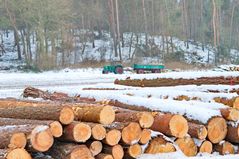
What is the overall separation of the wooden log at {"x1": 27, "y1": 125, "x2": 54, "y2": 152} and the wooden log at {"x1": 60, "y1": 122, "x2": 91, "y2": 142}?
325 mm

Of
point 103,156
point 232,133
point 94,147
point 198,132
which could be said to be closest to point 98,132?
point 94,147

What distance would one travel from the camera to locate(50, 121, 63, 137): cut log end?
6.14 metres

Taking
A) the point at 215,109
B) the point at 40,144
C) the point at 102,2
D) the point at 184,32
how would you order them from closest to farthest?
the point at 40,144 < the point at 215,109 < the point at 102,2 < the point at 184,32

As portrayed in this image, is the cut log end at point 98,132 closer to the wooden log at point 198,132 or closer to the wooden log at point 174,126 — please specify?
the wooden log at point 174,126

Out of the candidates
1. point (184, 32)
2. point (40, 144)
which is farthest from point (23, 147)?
point (184, 32)

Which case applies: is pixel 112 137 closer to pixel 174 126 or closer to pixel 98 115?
pixel 98 115

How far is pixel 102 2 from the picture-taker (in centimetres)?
5356

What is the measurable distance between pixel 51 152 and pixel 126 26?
50.2 metres

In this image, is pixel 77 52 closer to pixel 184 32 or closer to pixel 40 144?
pixel 184 32

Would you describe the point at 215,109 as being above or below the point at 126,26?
below

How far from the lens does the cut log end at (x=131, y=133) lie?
6.64 m

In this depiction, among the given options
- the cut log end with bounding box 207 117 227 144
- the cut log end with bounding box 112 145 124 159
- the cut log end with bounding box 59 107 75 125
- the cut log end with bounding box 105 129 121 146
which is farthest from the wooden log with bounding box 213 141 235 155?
the cut log end with bounding box 59 107 75 125

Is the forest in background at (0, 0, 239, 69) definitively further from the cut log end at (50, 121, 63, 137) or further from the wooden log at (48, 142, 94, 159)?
the cut log end at (50, 121, 63, 137)

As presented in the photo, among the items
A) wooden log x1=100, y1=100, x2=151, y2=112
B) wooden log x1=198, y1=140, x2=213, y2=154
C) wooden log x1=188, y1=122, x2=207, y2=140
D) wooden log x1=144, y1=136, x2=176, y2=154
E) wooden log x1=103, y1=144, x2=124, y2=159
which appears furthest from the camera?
wooden log x1=100, y1=100, x2=151, y2=112
